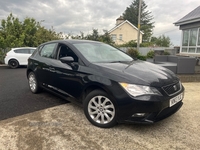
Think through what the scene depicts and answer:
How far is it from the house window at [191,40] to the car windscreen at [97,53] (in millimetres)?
8621

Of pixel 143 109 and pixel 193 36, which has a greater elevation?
pixel 193 36

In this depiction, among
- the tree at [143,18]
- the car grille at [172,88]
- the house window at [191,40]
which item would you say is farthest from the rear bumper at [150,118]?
the tree at [143,18]

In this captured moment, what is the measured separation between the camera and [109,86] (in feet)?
8.55

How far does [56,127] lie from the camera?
2.86m

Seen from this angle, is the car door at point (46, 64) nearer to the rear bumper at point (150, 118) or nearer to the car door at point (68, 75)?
the car door at point (68, 75)

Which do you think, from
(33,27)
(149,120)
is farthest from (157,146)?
(33,27)

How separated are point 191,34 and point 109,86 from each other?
10.4 meters

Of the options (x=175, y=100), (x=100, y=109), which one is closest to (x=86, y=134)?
(x=100, y=109)

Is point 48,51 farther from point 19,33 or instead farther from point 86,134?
point 19,33

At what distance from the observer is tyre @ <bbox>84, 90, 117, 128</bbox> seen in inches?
106

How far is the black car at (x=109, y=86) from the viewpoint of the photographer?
2.46 metres

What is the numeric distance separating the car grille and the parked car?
33.0ft

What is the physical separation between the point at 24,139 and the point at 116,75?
1.74 meters

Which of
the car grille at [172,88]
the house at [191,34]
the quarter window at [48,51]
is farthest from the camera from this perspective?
the house at [191,34]
